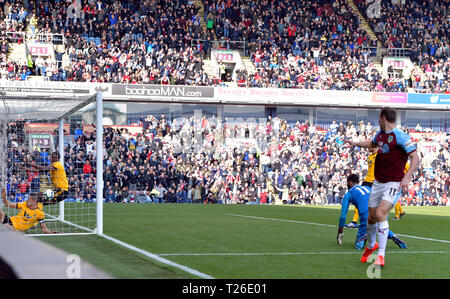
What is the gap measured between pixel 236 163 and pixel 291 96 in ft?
21.5

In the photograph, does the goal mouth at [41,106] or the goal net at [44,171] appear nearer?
the goal net at [44,171]

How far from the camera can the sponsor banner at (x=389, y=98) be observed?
134 ft

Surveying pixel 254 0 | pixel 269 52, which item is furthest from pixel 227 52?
pixel 254 0

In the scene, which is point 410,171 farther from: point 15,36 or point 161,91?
point 15,36

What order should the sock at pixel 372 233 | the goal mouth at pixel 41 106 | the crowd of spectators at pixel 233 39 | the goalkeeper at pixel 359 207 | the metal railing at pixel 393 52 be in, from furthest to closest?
the metal railing at pixel 393 52
the crowd of spectators at pixel 233 39
the goal mouth at pixel 41 106
the goalkeeper at pixel 359 207
the sock at pixel 372 233

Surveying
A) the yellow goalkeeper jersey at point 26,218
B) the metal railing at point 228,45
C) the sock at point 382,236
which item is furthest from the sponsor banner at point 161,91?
the sock at point 382,236

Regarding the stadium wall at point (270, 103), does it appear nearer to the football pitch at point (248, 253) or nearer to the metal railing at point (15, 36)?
the metal railing at point (15, 36)

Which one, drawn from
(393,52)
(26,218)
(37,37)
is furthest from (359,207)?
(393,52)

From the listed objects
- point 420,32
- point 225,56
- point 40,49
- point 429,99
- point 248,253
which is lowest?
point 248,253

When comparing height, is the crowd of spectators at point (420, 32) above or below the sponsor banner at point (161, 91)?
above

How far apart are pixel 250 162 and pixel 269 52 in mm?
9644

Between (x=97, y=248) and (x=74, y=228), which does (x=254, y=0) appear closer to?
(x=74, y=228)

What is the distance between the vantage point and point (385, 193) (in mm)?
7477

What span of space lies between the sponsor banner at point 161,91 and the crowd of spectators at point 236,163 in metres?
1.56
